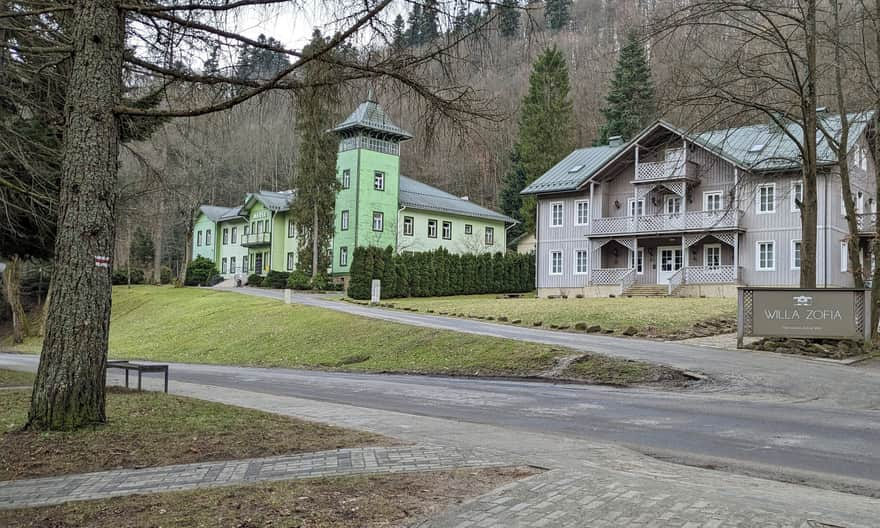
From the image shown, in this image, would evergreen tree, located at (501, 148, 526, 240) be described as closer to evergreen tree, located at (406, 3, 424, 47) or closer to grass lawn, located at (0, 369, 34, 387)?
grass lawn, located at (0, 369, 34, 387)

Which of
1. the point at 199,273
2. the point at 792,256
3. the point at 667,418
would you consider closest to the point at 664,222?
the point at 792,256

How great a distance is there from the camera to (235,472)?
6.43 meters

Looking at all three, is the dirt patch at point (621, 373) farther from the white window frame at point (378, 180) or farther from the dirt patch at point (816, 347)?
the white window frame at point (378, 180)

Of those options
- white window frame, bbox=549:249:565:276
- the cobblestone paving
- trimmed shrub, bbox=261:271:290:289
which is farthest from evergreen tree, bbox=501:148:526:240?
the cobblestone paving

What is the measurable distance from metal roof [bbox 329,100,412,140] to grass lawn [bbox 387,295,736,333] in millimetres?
16146

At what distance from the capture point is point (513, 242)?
71000mm

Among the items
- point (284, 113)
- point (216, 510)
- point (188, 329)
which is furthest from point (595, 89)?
point (216, 510)

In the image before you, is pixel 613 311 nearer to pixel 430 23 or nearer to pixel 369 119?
pixel 369 119

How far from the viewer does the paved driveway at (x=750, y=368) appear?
43.3 ft

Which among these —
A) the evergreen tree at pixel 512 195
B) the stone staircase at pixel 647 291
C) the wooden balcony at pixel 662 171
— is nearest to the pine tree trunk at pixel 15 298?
the stone staircase at pixel 647 291

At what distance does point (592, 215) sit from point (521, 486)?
127 ft

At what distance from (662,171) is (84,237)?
118 feet

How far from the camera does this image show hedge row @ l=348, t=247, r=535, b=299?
43.8 metres

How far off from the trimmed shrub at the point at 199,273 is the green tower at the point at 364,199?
14.8 metres
